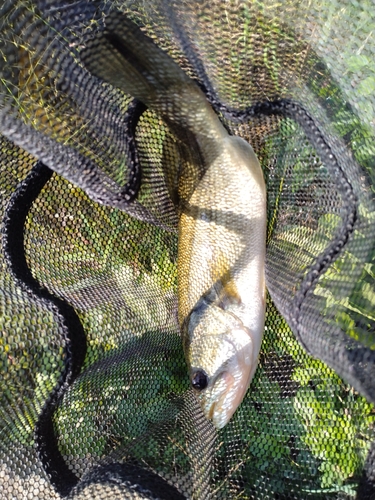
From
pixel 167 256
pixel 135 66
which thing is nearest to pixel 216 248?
pixel 167 256

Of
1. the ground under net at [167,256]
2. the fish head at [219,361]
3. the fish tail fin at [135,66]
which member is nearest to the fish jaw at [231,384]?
the fish head at [219,361]

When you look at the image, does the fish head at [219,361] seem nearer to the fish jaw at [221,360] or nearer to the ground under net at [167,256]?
the fish jaw at [221,360]

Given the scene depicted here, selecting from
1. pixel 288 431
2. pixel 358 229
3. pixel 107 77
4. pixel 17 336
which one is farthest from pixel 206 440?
pixel 107 77

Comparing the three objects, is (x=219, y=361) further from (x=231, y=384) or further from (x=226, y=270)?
(x=226, y=270)

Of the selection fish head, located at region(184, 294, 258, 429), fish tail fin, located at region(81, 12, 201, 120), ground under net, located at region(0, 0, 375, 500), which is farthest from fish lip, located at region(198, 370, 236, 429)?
fish tail fin, located at region(81, 12, 201, 120)

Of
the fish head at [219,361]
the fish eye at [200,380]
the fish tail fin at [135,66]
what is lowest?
the fish eye at [200,380]

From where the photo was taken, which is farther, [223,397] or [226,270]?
[226,270]

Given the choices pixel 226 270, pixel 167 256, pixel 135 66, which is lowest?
pixel 167 256
